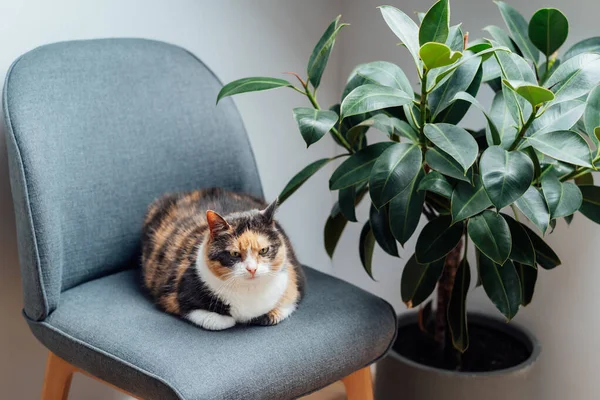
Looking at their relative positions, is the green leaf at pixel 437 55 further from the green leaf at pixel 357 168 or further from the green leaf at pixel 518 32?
the green leaf at pixel 518 32

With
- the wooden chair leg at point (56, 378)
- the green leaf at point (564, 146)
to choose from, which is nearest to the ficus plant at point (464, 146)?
the green leaf at point (564, 146)

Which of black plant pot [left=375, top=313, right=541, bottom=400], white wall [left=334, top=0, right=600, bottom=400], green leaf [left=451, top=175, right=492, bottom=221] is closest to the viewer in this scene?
green leaf [left=451, top=175, right=492, bottom=221]

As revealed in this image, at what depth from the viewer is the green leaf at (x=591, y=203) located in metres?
1.39

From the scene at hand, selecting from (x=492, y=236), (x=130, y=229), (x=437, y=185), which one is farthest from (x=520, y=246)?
(x=130, y=229)

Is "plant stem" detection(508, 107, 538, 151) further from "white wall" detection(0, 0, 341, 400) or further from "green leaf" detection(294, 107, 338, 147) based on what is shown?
"white wall" detection(0, 0, 341, 400)

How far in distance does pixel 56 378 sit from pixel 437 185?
0.81 meters

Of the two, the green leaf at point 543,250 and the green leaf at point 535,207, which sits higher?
the green leaf at point 535,207

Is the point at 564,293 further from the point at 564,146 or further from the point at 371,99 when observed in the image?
the point at 371,99

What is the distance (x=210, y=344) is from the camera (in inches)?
47.4

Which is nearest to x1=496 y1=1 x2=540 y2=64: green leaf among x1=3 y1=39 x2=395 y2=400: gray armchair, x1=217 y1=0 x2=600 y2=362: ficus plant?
x1=217 y1=0 x2=600 y2=362: ficus plant

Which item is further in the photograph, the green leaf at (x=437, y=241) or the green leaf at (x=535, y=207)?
the green leaf at (x=437, y=241)

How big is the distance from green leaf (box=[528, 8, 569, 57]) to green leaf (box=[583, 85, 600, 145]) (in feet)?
0.70

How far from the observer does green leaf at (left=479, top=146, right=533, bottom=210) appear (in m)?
1.12

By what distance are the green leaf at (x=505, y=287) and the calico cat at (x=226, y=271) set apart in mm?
355
